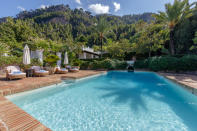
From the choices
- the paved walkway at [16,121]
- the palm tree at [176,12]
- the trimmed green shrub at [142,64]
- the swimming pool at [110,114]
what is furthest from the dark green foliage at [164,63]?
the paved walkway at [16,121]

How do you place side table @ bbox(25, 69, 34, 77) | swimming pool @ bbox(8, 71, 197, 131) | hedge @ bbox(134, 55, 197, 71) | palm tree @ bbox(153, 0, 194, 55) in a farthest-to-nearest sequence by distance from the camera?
palm tree @ bbox(153, 0, 194, 55), hedge @ bbox(134, 55, 197, 71), side table @ bbox(25, 69, 34, 77), swimming pool @ bbox(8, 71, 197, 131)

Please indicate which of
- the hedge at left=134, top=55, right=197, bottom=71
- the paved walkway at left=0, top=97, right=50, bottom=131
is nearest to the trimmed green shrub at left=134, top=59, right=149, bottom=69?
the hedge at left=134, top=55, right=197, bottom=71

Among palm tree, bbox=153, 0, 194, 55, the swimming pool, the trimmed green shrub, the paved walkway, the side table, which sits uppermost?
palm tree, bbox=153, 0, 194, 55

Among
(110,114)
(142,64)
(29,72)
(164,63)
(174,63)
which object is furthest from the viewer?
(142,64)

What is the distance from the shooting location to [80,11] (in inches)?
3868

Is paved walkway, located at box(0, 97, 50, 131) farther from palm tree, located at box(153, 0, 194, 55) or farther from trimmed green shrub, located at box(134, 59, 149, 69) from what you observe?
palm tree, located at box(153, 0, 194, 55)

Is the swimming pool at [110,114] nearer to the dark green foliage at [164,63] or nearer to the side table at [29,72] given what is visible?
the side table at [29,72]

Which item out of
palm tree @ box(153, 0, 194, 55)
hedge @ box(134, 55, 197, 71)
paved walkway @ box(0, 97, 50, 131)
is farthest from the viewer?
palm tree @ box(153, 0, 194, 55)

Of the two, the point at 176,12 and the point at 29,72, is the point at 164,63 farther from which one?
the point at 29,72

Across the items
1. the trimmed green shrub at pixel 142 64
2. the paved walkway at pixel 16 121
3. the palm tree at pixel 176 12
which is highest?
the palm tree at pixel 176 12

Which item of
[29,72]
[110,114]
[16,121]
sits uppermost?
[29,72]

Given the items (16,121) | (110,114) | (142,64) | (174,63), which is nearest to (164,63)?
(174,63)

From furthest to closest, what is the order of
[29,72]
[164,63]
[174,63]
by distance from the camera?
[164,63] → [174,63] → [29,72]

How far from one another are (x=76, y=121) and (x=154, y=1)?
801 inches
